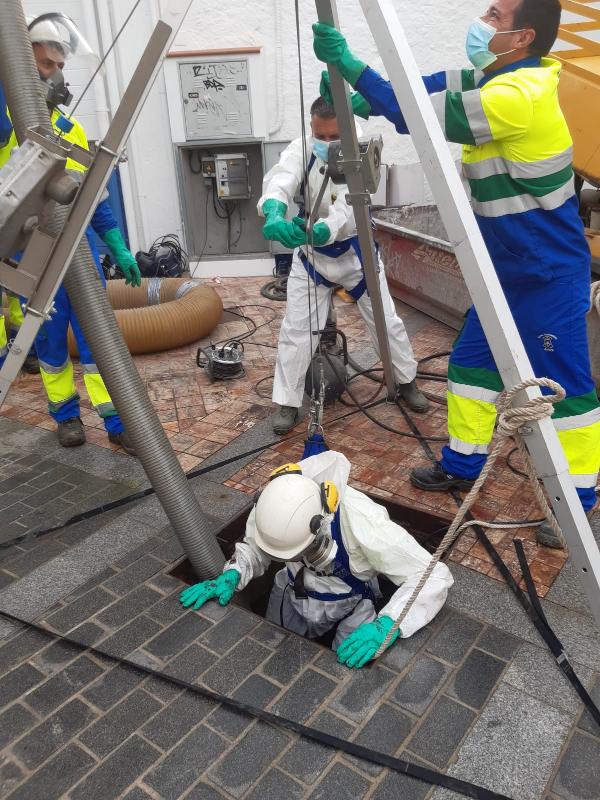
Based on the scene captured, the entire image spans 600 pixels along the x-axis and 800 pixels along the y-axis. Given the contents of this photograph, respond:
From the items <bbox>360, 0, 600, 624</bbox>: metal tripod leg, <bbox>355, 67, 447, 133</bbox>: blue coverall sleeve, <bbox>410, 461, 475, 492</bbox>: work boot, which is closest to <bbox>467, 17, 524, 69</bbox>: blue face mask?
<bbox>355, 67, 447, 133</bbox>: blue coverall sleeve

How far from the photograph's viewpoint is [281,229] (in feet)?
12.7

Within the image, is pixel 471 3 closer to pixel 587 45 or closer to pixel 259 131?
pixel 259 131

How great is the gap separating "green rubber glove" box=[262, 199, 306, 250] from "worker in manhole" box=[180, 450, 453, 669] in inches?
56.3

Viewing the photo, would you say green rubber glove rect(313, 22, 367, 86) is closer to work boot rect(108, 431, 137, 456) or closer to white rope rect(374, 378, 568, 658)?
white rope rect(374, 378, 568, 658)

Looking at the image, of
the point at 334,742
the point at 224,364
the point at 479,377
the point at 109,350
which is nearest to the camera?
the point at 334,742

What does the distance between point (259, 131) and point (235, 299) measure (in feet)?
6.84

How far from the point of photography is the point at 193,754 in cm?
223

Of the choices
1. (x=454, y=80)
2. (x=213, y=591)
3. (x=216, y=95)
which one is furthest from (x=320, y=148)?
(x=216, y=95)

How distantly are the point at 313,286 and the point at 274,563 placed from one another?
1.89 meters

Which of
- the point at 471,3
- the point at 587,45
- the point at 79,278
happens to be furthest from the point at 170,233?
the point at 79,278

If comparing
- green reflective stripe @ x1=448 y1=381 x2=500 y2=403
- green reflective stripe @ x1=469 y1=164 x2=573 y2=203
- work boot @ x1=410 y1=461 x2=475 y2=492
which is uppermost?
green reflective stripe @ x1=469 y1=164 x2=573 y2=203

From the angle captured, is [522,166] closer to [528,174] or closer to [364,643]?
[528,174]

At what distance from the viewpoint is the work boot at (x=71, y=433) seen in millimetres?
4402

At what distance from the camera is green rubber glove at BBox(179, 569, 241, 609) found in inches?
113
